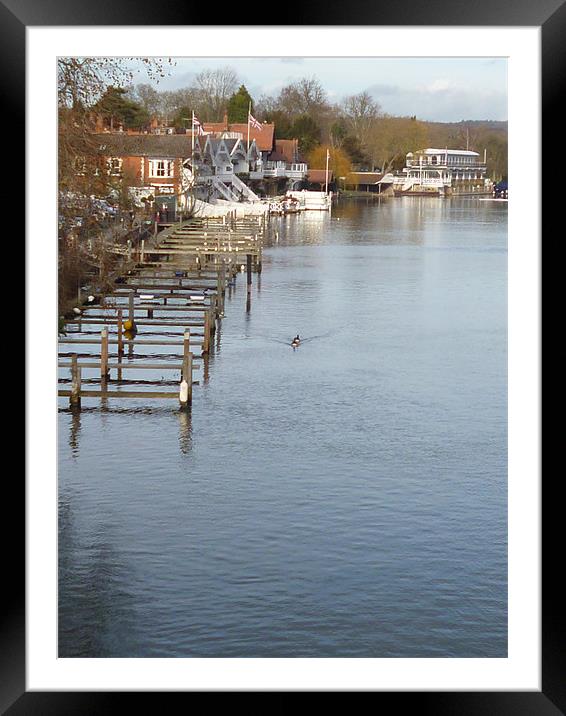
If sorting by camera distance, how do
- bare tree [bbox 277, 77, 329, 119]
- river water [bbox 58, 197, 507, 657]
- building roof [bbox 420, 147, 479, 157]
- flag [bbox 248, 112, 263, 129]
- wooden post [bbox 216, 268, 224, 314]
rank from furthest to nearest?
building roof [bbox 420, 147, 479, 157] → bare tree [bbox 277, 77, 329, 119] → flag [bbox 248, 112, 263, 129] → wooden post [bbox 216, 268, 224, 314] → river water [bbox 58, 197, 507, 657]

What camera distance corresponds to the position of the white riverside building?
64.9 meters

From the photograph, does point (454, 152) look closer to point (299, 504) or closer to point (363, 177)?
point (363, 177)

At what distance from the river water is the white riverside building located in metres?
38.0

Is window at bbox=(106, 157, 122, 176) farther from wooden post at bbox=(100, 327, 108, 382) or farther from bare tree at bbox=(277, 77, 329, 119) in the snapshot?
bare tree at bbox=(277, 77, 329, 119)

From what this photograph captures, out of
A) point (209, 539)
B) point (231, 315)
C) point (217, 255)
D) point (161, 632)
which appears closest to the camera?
point (161, 632)

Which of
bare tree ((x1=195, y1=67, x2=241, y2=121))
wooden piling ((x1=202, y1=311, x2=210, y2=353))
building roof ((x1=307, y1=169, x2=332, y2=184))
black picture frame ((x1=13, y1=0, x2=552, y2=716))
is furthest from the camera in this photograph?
building roof ((x1=307, y1=169, x2=332, y2=184))

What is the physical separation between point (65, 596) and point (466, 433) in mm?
9200

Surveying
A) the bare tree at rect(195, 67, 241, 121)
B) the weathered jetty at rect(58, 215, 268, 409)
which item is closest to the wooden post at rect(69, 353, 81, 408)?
the weathered jetty at rect(58, 215, 268, 409)

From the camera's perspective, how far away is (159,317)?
25.6 m
